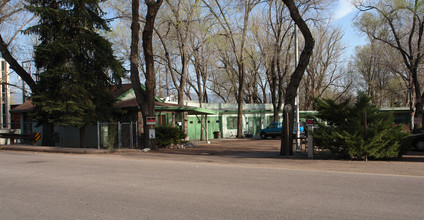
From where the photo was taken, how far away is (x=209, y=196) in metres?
7.45

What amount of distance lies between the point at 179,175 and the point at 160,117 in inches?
632

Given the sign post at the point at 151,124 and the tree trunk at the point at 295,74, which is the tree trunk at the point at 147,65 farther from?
the tree trunk at the point at 295,74

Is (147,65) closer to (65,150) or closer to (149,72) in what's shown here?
(149,72)

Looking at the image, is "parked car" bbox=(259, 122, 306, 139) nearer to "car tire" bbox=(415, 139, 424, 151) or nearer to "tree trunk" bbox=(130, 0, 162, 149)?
"car tire" bbox=(415, 139, 424, 151)

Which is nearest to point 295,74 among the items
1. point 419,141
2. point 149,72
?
point 419,141

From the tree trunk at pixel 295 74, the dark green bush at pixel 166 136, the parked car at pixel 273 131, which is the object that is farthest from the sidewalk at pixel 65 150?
the parked car at pixel 273 131

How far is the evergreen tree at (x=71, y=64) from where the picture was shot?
68.6 ft

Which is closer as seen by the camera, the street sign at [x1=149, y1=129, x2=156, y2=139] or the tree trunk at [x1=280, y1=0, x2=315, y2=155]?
the tree trunk at [x1=280, y1=0, x2=315, y2=155]

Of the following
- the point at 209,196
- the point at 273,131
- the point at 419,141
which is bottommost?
the point at 209,196

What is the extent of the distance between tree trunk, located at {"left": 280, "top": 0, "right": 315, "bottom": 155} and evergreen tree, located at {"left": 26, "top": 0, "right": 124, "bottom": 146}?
10.9 m

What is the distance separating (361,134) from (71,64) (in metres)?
16.6

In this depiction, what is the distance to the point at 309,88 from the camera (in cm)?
5162

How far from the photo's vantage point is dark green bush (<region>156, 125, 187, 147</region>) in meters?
22.5

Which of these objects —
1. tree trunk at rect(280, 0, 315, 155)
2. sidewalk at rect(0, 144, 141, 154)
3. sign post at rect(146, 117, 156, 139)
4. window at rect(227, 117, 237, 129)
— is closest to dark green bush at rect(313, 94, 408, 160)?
tree trunk at rect(280, 0, 315, 155)
